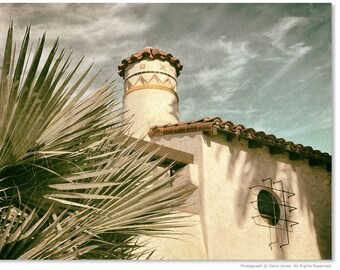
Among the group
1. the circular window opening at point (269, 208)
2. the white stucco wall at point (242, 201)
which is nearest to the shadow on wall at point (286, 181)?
the white stucco wall at point (242, 201)

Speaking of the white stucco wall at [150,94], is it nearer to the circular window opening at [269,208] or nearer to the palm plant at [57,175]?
the circular window opening at [269,208]

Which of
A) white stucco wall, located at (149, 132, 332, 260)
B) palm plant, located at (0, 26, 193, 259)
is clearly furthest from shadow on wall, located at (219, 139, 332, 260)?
palm plant, located at (0, 26, 193, 259)

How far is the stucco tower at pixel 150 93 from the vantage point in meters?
7.69

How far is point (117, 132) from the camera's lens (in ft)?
10.5

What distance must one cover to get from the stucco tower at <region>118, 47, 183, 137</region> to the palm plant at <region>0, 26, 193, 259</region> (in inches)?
183

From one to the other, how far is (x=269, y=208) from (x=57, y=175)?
12.3ft

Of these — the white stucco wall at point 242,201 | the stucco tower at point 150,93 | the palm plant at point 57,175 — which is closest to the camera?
the palm plant at point 57,175

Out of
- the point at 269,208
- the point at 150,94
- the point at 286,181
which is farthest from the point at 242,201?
the point at 150,94

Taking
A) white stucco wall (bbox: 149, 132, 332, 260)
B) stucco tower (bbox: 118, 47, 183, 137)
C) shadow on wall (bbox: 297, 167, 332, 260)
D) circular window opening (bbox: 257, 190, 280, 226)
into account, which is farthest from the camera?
stucco tower (bbox: 118, 47, 183, 137)

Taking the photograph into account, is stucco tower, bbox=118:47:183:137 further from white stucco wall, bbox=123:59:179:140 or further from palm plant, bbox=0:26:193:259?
palm plant, bbox=0:26:193:259

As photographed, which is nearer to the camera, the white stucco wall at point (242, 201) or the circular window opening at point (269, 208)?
the white stucco wall at point (242, 201)

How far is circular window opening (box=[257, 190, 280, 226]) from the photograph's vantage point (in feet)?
18.5

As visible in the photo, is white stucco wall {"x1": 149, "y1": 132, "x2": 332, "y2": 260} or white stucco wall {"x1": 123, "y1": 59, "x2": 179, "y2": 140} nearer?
white stucco wall {"x1": 149, "y1": 132, "x2": 332, "y2": 260}

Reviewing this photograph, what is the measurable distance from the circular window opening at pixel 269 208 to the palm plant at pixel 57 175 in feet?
9.72
